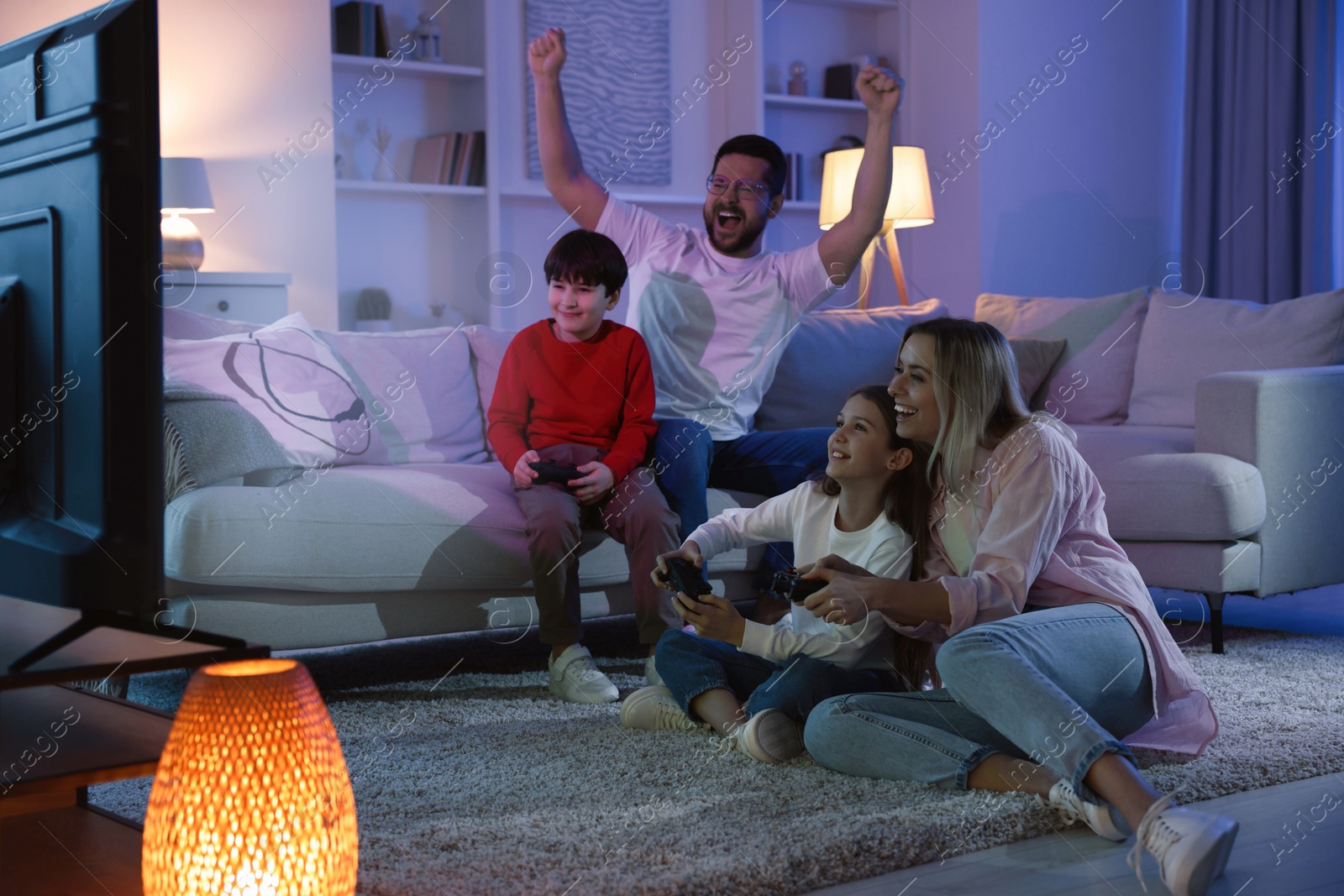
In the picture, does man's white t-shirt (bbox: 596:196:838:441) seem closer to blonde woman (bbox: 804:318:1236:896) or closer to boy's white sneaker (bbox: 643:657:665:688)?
boy's white sneaker (bbox: 643:657:665:688)

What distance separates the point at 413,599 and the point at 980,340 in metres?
1.08

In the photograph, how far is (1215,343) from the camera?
298 centimetres

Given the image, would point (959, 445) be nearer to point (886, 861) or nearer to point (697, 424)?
point (886, 861)

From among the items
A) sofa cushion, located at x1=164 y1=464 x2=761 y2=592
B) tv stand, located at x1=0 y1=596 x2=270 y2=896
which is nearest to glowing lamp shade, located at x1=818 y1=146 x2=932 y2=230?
sofa cushion, located at x1=164 y1=464 x2=761 y2=592

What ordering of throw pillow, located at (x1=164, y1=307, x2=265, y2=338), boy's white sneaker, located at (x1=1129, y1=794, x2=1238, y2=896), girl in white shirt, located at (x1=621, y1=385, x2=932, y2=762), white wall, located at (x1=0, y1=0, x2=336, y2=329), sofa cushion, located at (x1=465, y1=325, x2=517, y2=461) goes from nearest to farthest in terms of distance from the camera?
boy's white sneaker, located at (x1=1129, y1=794, x2=1238, y2=896), girl in white shirt, located at (x1=621, y1=385, x2=932, y2=762), throw pillow, located at (x1=164, y1=307, x2=265, y2=338), sofa cushion, located at (x1=465, y1=325, x2=517, y2=461), white wall, located at (x1=0, y1=0, x2=336, y2=329)

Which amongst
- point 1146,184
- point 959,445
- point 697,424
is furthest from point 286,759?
point 1146,184

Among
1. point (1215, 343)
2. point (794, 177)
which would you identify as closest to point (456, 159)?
point (794, 177)

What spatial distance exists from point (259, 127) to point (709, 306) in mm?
2224

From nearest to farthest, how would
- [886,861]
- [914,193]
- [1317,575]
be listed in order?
[886,861]
[1317,575]
[914,193]

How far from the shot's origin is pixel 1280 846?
4.48ft

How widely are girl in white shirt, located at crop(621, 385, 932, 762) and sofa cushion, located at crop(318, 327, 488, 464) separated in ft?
3.09

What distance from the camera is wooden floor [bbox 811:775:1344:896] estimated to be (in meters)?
1.24

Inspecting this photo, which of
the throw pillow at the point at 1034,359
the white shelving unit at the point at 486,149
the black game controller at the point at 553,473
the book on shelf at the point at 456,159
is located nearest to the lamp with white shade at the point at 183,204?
the white shelving unit at the point at 486,149

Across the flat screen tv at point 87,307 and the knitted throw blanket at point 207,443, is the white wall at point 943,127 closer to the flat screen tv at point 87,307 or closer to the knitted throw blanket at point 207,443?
the knitted throw blanket at point 207,443
